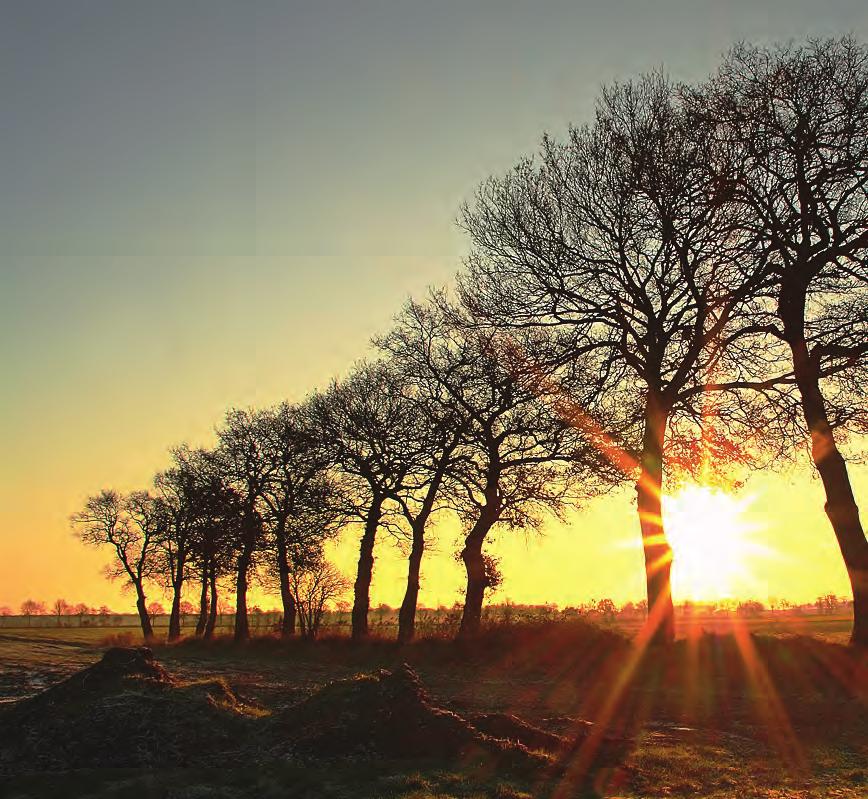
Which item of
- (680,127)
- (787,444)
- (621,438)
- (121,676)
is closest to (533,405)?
(621,438)

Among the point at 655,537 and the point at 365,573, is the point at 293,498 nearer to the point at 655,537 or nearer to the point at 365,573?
the point at 365,573

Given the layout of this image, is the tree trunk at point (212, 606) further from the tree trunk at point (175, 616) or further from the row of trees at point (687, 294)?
the row of trees at point (687, 294)

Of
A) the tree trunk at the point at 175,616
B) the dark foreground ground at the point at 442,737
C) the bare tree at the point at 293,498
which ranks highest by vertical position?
the bare tree at the point at 293,498

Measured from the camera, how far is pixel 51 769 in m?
10.0

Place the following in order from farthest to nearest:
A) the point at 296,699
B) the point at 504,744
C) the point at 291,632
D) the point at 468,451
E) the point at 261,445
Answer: the point at 261,445
the point at 291,632
the point at 468,451
the point at 296,699
the point at 504,744

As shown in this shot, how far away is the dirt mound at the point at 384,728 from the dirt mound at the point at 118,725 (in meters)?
0.96

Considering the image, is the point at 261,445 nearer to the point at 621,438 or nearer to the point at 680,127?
the point at 621,438

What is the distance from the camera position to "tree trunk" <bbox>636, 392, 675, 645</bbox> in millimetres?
20109

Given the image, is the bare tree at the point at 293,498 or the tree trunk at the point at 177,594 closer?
the bare tree at the point at 293,498

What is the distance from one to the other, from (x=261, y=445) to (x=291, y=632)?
10.6 meters

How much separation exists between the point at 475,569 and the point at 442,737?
1957 centimetres

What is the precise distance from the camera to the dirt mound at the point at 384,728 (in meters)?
10.8

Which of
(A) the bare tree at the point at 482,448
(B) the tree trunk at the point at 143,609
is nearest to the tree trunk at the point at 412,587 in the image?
(A) the bare tree at the point at 482,448

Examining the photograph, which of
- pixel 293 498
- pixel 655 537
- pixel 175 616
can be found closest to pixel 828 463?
pixel 655 537
